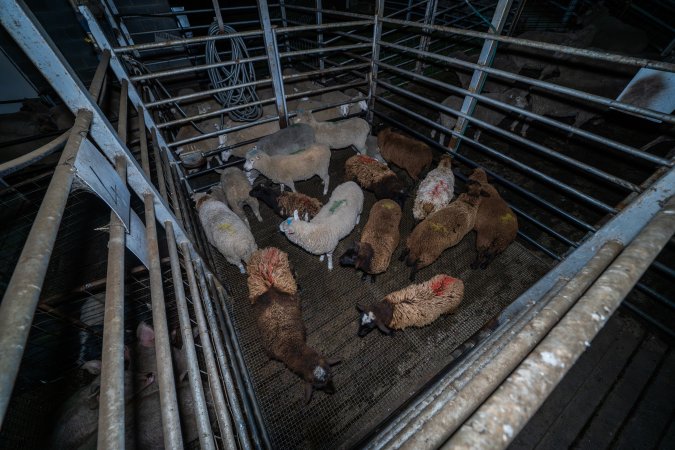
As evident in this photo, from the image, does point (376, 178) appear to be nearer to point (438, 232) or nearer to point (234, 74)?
point (438, 232)

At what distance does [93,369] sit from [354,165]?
425 centimetres

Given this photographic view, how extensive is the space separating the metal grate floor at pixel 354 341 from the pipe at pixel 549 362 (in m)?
2.06

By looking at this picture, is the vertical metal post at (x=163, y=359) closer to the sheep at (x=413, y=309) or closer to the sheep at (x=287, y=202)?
the sheep at (x=413, y=309)

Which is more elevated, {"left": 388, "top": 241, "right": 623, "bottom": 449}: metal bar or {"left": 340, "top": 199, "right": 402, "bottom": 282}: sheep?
{"left": 340, "top": 199, "right": 402, "bottom": 282}: sheep

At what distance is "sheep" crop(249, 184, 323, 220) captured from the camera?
3.68 m

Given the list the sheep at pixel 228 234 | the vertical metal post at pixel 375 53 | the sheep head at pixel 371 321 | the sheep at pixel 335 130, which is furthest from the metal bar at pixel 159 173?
the vertical metal post at pixel 375 53

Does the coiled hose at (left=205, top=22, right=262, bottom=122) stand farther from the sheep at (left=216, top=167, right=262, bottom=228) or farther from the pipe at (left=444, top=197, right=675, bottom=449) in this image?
the pipe at (left=444, top=197, right=675, bottom=449)

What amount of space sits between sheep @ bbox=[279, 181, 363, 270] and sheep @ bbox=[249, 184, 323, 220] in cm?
20

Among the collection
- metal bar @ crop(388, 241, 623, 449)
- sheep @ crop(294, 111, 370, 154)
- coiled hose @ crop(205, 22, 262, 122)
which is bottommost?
metal bar @ crop(388, 241, 623, 449)

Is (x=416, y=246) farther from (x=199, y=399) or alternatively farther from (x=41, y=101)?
(x=41, y=101)

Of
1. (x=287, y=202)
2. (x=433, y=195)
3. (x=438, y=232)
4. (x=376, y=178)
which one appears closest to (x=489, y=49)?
(x=433, y=195)

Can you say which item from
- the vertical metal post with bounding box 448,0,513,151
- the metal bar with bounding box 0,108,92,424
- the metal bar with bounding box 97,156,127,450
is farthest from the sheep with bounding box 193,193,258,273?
the vertical metal post with bounding box 448,0,513,151

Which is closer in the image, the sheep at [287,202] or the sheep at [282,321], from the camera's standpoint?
the sheep at [282,321]

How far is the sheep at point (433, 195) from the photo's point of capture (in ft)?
12.0
